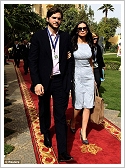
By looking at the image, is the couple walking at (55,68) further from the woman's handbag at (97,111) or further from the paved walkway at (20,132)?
the woman's handbag at (97,111)

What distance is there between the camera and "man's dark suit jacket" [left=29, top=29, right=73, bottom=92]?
3025 mm

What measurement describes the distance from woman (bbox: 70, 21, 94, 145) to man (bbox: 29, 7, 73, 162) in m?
0.44

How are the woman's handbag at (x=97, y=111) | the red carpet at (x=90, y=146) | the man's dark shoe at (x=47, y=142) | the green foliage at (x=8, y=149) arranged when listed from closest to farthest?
the red carpet at (x=90, y=146) → the green foliage at (x=8, y=149) → the man's dark shoe at (x=47, y=142) → the woman's handbag at (x=97, y=111)

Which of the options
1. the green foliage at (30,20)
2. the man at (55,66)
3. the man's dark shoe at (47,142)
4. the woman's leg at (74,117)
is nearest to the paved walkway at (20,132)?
the man's dark shoe at (47,142)

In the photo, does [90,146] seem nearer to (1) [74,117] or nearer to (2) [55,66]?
(1) [74,117]

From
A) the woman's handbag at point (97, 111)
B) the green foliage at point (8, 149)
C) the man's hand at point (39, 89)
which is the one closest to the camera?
the man's hand at point (39, 89)

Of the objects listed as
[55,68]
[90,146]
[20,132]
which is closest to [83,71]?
[55,68]

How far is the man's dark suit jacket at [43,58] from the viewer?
303 cm

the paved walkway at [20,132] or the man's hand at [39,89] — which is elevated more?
the man's hand at [39,89]

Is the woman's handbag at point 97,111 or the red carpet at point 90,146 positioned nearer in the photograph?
the red carpet at point 90,146

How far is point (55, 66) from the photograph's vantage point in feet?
10.2

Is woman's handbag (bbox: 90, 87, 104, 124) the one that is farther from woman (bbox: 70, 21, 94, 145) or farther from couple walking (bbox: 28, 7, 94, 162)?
couple walking (bbox: 28, 7, 94, 162)

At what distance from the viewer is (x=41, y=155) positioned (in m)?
3.26

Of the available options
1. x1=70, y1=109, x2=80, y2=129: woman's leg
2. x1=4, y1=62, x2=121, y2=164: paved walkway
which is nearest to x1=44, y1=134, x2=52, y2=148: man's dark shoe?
x1=4, y1=62, x2=121, y2=164: paved walkway
